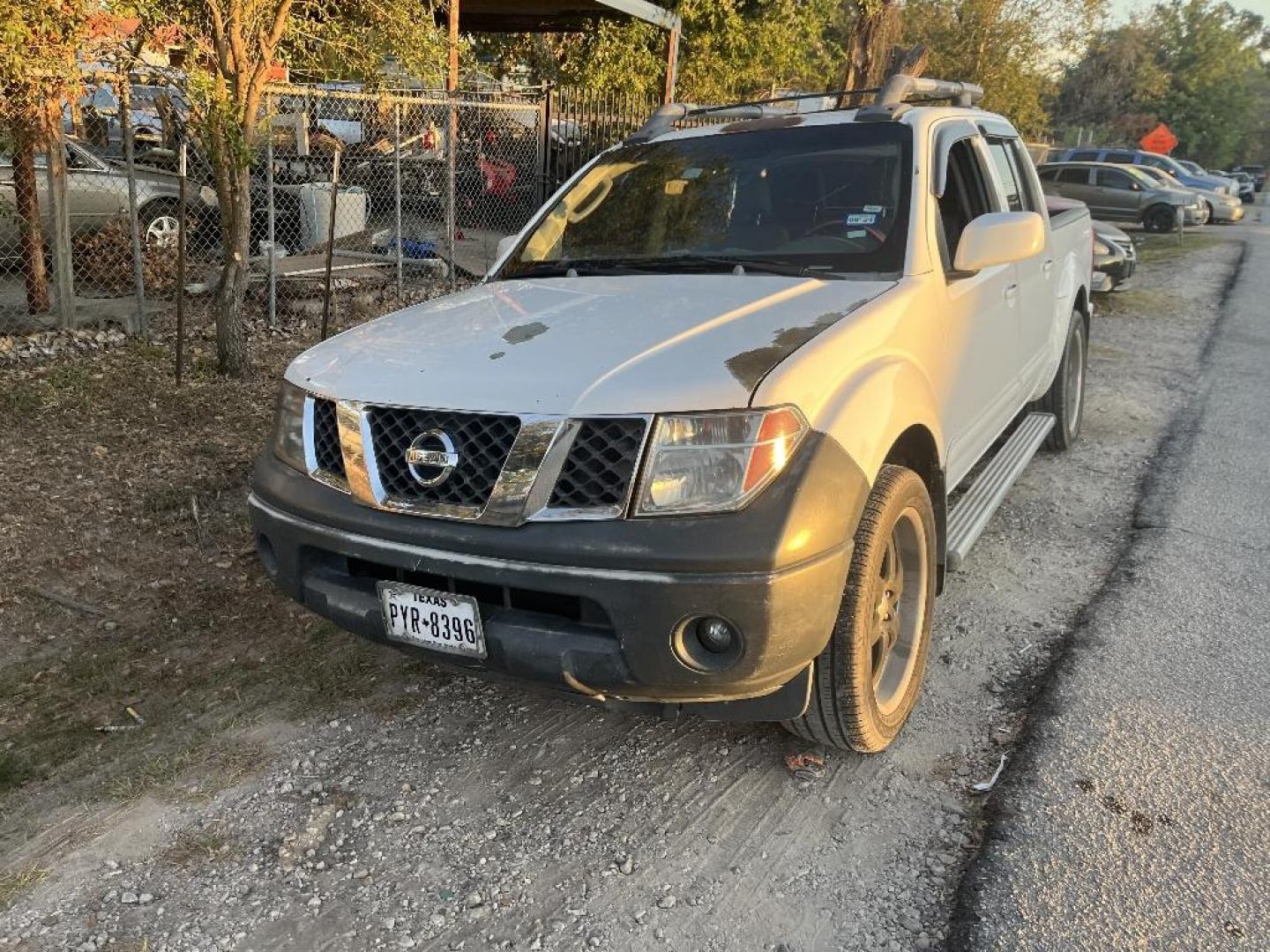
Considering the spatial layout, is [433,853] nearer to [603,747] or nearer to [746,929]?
[603,747]

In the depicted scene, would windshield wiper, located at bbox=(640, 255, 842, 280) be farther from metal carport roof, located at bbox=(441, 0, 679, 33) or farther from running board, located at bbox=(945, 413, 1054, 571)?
metal carport roof, located at bbox=(441, 0, 679, 33)

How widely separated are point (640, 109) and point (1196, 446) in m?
9.24

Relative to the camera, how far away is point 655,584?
7.41ft

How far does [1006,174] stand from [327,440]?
3.47 metres

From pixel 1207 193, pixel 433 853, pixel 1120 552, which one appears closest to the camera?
pixel 433 853

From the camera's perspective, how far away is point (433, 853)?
2604 millimetres

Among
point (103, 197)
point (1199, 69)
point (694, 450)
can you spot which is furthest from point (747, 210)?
point (1199, 69)

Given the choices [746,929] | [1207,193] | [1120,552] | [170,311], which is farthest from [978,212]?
[1207,193]

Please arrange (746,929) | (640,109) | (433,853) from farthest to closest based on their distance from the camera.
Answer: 1. (640,109)
2. (433,853)
3. (746,929)

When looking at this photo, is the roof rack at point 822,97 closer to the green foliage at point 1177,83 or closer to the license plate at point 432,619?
the license plate at point 432,619

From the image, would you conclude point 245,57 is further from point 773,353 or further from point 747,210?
point 773,353

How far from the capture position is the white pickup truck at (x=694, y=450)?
2318mm

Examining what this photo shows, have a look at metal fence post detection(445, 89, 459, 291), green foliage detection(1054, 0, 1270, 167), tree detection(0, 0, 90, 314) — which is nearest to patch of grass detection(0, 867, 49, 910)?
tree detection(0, 0, 90, 314)

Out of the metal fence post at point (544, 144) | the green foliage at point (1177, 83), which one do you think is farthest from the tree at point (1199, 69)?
the metal fence post at point (544, 144)
